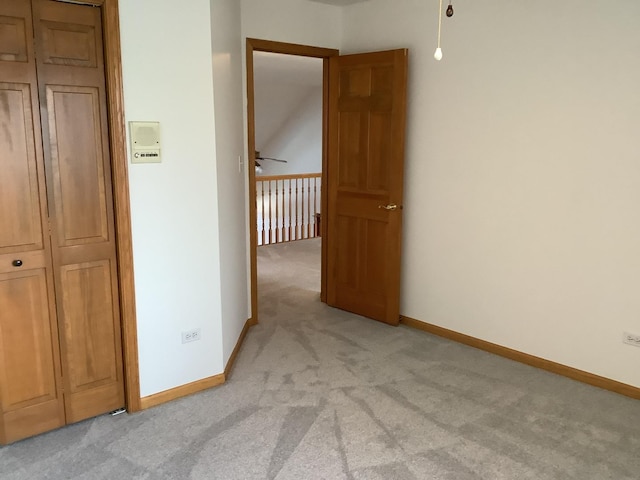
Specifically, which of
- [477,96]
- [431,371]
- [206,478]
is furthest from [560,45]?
[206,478]

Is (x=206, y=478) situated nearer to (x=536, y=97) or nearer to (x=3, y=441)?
(x=3, y=441)

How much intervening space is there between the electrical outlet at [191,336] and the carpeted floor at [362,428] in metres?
0.33

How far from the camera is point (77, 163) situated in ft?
8.67

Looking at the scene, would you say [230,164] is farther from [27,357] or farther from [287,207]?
[287,207]

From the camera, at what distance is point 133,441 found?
265 centimetres

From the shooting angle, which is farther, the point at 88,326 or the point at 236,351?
the point at 236,351

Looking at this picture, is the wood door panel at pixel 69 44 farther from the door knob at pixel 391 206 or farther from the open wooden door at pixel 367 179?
the door knob at pixel 391 206

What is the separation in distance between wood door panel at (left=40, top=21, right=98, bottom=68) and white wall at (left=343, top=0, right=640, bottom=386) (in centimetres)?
234

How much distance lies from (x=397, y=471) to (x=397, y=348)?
4.78 ft

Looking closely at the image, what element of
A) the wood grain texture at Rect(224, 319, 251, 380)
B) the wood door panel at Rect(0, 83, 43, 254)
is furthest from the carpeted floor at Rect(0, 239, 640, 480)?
the wood door panel at Rect(0, 83, 43, 254)

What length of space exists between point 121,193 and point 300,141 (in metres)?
6.67

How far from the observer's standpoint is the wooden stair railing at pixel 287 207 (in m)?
7.19

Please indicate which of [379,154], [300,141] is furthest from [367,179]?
[300,141]

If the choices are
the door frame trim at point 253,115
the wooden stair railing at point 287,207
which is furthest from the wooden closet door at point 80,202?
the wooden stair railing at point 287,207
